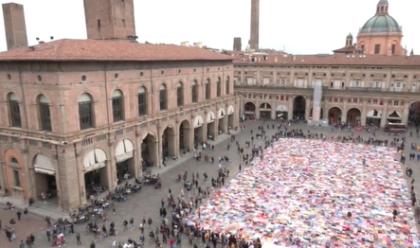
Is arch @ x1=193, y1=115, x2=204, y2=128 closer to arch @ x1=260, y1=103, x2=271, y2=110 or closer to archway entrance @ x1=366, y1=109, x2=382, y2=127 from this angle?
arch @ x1=260, y1=103, x2=271, y2=110

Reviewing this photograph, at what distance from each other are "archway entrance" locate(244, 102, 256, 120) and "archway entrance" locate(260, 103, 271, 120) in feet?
5.70

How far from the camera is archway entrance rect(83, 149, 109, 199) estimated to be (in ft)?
92.4

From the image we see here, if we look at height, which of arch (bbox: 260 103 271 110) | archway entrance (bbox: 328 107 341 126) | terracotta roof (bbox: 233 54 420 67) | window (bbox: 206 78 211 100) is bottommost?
archway entrance (bbox: 328 107 341 126)

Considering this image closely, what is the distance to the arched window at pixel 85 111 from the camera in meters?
27.4

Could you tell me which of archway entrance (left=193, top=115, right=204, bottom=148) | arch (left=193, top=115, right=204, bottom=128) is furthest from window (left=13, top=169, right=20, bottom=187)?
archway entrance (left=193, top=115, right=204, bottom=148)

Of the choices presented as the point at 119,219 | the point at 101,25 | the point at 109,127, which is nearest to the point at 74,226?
the point at 119,219

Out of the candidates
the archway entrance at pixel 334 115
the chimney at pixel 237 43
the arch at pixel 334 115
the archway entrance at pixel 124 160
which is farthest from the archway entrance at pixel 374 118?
the chimney at pixel 237 43

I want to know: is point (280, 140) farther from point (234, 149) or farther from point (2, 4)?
point (2, 4)

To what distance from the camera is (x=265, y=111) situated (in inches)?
2532

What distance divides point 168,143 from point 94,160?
41.6 ft

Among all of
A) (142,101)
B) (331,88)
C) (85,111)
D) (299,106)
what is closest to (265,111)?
(299,106)

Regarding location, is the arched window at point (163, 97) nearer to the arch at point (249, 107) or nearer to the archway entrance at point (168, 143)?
the archway entrance at point (168, 143)

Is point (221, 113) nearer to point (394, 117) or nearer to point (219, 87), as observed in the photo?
point (219, 87)

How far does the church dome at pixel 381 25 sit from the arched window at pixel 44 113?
68.1 meters
